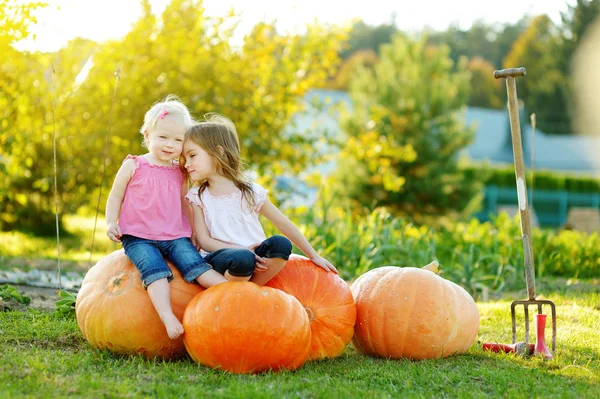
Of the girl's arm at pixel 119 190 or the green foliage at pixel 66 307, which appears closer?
the girl's arm at pixel 119 190

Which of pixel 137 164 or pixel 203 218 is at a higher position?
pixel 137 164

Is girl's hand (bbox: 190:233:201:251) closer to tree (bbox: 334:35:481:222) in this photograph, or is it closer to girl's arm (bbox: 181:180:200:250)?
girl's arm (bbox: 181:180:200:250)

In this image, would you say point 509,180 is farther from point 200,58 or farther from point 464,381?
point 464,381

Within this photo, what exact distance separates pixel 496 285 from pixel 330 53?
3.78m

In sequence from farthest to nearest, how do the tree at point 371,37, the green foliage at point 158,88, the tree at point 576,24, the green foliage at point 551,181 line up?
the tree at point 371,37 < the tree at point 576,24 < the green foliage at point 551,181 < the green foliage at point 158,88

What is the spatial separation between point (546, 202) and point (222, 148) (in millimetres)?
22703

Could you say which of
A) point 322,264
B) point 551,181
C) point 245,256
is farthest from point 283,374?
point 551,181

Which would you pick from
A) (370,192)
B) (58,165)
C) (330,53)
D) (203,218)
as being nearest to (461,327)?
(203,218)

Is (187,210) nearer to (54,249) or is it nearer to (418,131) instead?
(54,249)

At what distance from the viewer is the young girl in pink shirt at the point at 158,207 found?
3.51 metres

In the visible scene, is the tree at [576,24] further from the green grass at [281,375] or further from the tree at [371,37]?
the green grass at [281,375]

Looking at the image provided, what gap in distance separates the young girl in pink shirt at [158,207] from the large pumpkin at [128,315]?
0.27 feet

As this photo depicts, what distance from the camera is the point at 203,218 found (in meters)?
3.73

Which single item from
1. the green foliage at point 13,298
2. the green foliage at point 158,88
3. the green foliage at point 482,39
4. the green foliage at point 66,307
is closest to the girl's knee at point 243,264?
the green foliage at point 66,307
